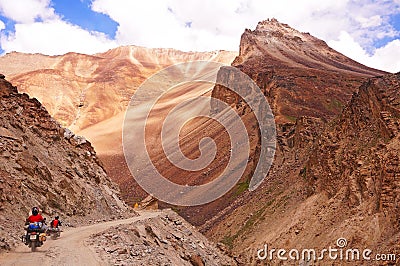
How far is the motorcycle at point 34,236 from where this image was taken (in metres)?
11.7

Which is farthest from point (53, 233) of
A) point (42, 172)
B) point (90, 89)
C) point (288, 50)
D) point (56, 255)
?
point (90, 89)

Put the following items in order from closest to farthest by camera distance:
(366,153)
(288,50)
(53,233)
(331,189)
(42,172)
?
(53,233) < (42,172) < (366,153) < (331,189) < (288,50)

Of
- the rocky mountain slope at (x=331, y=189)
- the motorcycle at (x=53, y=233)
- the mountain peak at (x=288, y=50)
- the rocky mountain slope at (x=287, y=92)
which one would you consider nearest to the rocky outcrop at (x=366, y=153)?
the rocky mountain slope at (x=331, y=189)

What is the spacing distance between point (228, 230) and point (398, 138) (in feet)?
54.3

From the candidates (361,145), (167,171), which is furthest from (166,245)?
(167,171)

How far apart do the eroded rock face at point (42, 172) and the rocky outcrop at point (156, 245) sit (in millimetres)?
2616

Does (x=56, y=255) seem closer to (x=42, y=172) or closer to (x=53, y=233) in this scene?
(x=53, y=233)

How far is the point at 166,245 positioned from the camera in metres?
16.7

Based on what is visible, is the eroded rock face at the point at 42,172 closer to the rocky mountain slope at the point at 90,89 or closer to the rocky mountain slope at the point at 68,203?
the rocky mountain slope at the point at 68,203

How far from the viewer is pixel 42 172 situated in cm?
1933

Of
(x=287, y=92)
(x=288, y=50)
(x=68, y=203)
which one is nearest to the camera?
(x=68, y=203)

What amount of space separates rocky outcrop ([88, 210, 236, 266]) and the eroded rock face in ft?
8.58

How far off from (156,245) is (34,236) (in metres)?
5.19

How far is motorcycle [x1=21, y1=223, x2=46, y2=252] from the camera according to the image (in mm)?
11703
